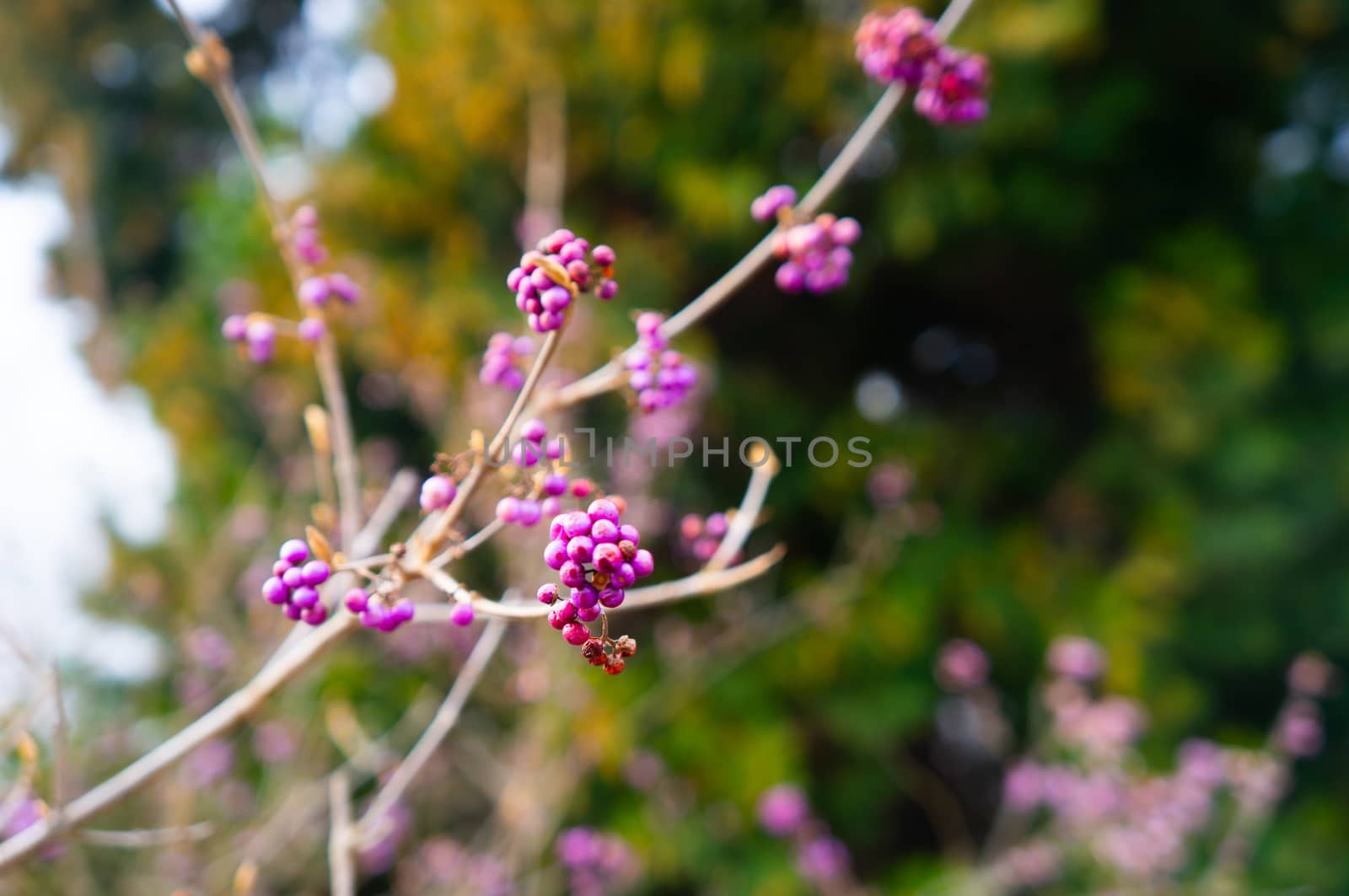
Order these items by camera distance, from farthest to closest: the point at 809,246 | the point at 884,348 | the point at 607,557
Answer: the point at 884,348, the point at 809,246, the point at 607,557

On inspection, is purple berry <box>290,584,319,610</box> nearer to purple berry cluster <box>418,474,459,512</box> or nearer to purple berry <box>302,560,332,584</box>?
purple berry <box>302,560,332,584</box>

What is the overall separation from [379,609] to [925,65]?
821mm

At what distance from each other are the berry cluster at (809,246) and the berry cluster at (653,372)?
0.15 metres

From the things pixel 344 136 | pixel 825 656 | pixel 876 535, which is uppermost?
pixel 344 136

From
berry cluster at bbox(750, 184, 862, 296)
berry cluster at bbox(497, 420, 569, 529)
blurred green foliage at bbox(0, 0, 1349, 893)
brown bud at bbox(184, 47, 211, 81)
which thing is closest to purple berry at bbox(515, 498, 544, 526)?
berry cluster at bbox(497, 420, 569, 529)

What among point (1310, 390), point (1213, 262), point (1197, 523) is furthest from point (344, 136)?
point (1310, 390)

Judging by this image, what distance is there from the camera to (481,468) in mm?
632

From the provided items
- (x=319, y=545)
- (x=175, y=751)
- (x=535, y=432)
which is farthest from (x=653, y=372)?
(x=175, y=751)

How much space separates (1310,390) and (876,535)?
2.57 metres

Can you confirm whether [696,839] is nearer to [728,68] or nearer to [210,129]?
[728,68]

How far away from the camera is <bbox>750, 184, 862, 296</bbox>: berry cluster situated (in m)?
0.84

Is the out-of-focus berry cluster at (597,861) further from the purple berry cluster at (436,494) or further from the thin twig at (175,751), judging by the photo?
the purple berry cluster at (436,494)

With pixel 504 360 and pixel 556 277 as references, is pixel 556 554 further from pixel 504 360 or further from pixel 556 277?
pixel 504 360

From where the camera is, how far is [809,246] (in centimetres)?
84
